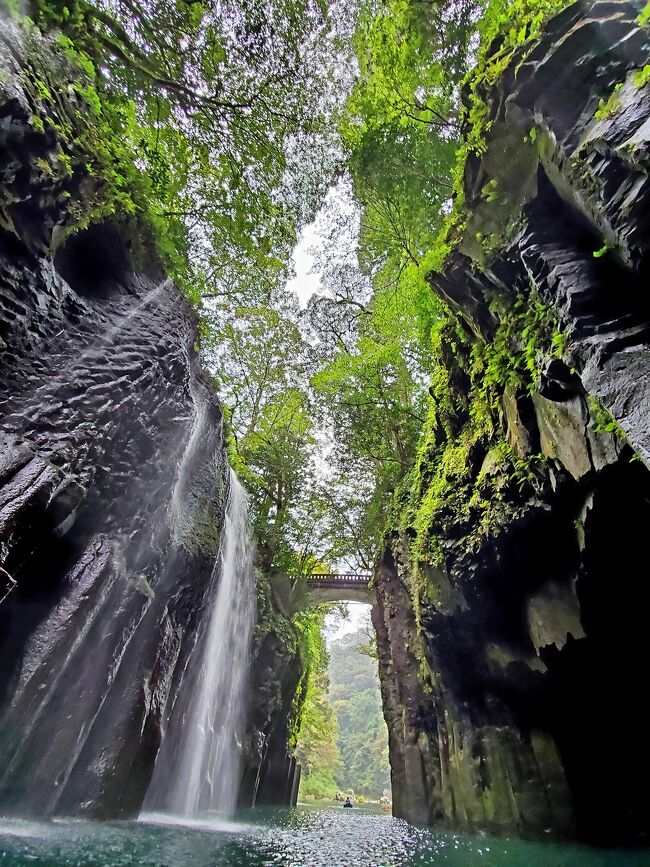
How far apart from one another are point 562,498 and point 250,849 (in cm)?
520

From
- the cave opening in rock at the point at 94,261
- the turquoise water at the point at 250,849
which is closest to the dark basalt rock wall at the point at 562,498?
the turquoise water at the point at 250,849

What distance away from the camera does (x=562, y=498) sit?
4703mm

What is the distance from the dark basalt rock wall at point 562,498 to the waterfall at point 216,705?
200 inches

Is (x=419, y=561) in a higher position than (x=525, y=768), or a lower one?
higher

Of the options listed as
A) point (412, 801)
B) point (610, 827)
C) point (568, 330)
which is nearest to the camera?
point (568, 330)

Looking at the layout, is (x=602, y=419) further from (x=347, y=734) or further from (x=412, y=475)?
(x=347, y=734)

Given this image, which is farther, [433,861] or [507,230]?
[507,230]

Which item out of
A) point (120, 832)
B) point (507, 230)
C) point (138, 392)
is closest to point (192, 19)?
point (138, 392)

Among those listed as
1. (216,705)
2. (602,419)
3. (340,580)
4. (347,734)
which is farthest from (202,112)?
(347,734)

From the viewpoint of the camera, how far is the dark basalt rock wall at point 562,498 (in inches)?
133

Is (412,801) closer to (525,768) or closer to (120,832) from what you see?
(525,768)

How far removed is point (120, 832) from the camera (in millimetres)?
4641

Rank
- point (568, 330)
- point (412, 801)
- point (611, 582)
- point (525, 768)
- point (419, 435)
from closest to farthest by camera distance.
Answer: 1. point (568, 330)
2. point (611, 582)
3. point (525, 768)
4. point (412, 801)
5. point (419, 435)

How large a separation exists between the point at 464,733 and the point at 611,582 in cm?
485
